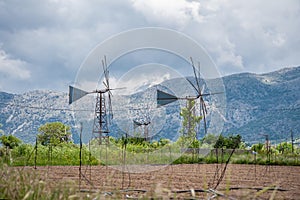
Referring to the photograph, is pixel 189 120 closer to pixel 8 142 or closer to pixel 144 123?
pixel 144 123

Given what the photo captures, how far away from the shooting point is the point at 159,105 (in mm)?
13594

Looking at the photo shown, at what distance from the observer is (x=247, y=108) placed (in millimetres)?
146000

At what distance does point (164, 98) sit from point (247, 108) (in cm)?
13689

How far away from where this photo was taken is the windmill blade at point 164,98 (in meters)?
12.8

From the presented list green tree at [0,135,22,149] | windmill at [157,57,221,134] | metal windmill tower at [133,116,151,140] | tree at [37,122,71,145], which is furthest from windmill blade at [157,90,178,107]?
tree at [37,122,71,145]

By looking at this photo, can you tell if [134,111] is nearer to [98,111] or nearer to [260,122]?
[98,111]

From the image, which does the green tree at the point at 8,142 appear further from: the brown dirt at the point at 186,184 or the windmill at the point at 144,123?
the brown dirt at the point at 186,184

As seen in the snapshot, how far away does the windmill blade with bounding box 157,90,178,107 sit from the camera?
12781mm

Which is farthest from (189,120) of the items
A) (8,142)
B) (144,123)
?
(8,142)

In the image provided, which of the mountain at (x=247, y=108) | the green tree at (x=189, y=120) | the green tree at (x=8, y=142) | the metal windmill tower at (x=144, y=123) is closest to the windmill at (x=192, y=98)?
the green tree at (x=189, y=120)

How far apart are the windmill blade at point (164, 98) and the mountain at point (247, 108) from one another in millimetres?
94845

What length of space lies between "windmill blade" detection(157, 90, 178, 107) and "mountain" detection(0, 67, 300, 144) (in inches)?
3734

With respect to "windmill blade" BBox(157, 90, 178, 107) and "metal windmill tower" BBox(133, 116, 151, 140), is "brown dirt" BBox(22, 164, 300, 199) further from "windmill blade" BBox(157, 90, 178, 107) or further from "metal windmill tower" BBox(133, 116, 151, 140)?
"windmill blade" BBox(157, 90, 178, 107)

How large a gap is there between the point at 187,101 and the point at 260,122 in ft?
364
